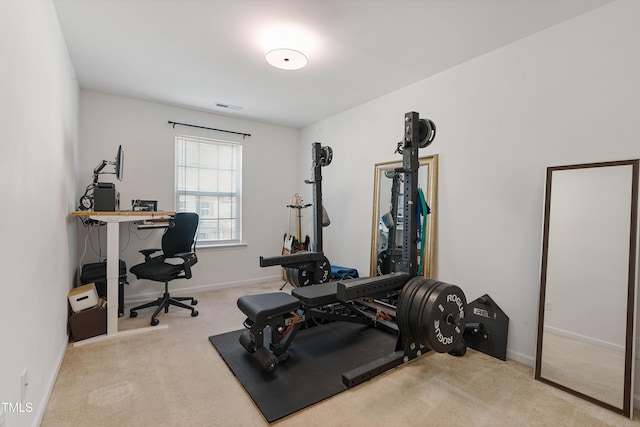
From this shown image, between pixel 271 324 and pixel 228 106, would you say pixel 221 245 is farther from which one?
pixel 271 324

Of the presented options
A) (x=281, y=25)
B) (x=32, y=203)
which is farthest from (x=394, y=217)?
(x=32, y=203)

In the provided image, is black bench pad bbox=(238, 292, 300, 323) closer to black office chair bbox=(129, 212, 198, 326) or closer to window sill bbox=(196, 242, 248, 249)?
black office chair bbox=(129, 212, 198, 326)

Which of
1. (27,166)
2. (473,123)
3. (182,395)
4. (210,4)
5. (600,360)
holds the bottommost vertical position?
(182,395)

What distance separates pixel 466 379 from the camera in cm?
221

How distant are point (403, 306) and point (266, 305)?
104 cm

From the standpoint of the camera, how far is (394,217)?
3521 mm

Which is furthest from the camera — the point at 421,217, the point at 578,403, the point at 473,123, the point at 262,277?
the point at 262,277

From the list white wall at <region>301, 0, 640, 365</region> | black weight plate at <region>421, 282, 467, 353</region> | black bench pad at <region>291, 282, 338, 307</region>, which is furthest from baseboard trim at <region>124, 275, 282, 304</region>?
black weight plate at <region>421, 282, 467, 353</region>

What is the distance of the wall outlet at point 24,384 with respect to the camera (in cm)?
141

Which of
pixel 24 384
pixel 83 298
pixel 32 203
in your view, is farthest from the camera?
pixel 83 298

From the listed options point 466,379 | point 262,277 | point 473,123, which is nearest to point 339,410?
point 466,379

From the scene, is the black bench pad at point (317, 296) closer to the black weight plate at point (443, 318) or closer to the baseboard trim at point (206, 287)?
the black weight plate at point (443, 318)

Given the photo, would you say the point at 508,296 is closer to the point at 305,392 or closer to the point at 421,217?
the point at 421,217

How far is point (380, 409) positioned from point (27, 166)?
8.12 ft
